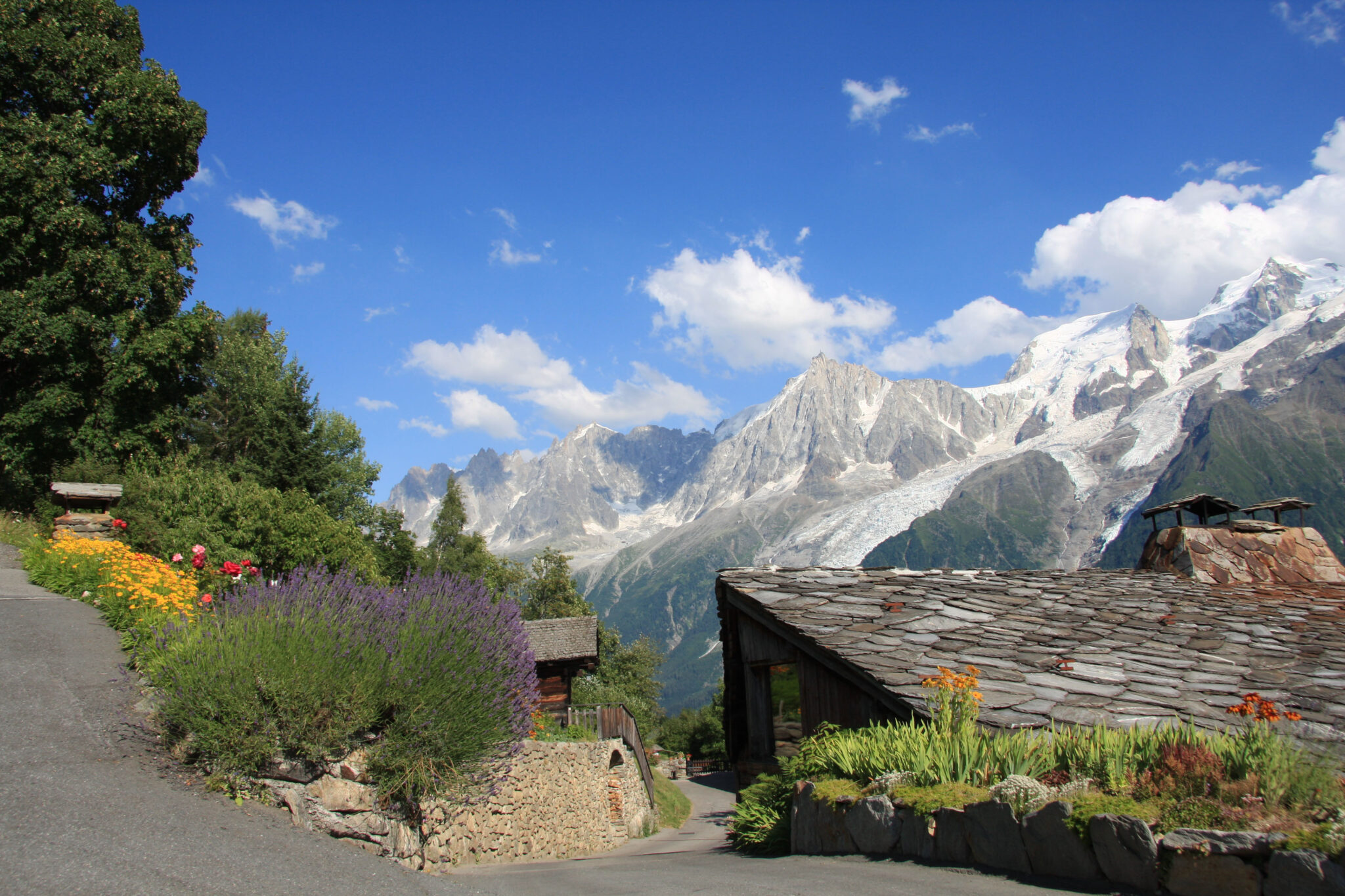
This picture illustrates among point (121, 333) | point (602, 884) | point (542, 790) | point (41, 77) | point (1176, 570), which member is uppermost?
point (41, 77)

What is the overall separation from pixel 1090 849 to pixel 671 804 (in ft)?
109

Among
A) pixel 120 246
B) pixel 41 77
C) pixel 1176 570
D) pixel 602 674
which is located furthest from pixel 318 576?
pixel 602 674

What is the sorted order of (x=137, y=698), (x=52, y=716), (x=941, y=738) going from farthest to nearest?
1. (x=137, y=698)
2. (x=52, y=716)
3. (x=941, y=738)

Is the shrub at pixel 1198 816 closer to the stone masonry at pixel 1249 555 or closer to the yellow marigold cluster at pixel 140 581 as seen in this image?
the yellow marigold cluster at pixel 140 581

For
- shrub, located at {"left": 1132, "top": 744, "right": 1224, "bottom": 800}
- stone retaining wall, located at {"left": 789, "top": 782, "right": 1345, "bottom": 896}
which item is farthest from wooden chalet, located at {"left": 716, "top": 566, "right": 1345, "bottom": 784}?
shrub, located at {"left": 1132, "top": 744, "right": 1224, "bottom": 800}

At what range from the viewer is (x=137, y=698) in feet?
25.4

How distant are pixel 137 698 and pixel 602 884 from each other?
5339 mm

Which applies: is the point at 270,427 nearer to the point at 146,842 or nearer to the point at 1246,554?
the point at 146,842

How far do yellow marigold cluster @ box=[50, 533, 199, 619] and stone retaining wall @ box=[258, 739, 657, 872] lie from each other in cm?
302

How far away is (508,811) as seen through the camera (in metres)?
15.7

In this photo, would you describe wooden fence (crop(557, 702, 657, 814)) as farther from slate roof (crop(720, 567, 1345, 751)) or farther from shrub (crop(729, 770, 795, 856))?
shrub (crop(729, 770, 795, 856))

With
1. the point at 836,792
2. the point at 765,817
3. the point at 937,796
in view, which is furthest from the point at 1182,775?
the point at 765,817

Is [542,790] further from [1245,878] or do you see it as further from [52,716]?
[1245,878]

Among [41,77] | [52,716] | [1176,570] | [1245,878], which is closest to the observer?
[1245,878]
